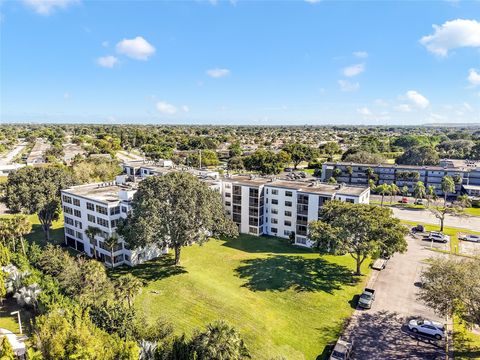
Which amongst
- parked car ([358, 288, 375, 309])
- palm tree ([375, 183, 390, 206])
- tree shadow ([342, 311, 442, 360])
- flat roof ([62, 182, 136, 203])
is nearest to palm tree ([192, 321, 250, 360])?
tree shadow ([342, 311, 442, 360])

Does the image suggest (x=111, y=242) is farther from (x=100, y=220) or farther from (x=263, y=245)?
(x=263, y=245)

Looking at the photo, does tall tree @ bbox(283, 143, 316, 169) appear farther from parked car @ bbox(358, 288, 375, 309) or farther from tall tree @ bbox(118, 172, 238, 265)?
parked car @ bbox(358, 288, 375, 309)

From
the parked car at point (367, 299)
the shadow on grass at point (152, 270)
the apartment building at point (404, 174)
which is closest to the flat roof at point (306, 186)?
the parked car at point (367, 299)

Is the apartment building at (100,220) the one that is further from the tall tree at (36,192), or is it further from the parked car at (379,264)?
the parked car at (379,264)

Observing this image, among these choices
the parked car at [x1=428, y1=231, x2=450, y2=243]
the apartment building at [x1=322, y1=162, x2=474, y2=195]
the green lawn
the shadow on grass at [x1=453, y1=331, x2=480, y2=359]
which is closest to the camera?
the shadow on grass at [x1=453, y1=331, x2=480, y2=359]

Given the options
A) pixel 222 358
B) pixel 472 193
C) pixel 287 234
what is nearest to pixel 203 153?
pixel 287 234

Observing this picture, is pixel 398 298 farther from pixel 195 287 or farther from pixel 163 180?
pixel 163 180

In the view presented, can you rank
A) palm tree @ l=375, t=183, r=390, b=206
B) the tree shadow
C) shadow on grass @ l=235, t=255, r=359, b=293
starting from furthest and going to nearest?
palm tree @ l=375, t=183, r=390, b=206
shadow on grass @ l=235, t=255, r=359, b=293
the tree shadow

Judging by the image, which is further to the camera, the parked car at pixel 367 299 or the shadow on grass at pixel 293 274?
the shadow on grass at pixel 293 274
